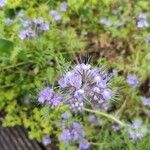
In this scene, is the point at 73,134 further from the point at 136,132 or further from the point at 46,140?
the point at 136,132

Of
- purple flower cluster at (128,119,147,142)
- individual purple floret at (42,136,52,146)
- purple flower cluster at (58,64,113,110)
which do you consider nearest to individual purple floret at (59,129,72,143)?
individual purple floret at (42,136,52,146)

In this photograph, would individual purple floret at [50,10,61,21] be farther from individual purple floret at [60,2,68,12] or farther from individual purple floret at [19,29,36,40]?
individual purple floret at [19,29,36,40]

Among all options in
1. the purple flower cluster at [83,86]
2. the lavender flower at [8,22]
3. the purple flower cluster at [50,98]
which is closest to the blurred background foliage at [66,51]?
the lavender flower at [8,22]

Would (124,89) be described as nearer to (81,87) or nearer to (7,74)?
(7,74)

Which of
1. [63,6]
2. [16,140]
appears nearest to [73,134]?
[16,140]

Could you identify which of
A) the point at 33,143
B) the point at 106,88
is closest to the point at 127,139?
the point at 106,88

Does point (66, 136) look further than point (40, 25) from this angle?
No
